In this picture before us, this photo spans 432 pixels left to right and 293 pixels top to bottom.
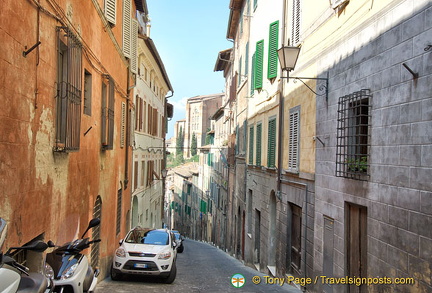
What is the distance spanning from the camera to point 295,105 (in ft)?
38.0

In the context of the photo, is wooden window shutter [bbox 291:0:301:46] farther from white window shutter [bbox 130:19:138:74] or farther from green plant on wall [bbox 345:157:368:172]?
white window shutter [bbox 130:19:138:74]

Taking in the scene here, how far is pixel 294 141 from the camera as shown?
1158 cm

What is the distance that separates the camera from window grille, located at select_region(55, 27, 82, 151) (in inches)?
277

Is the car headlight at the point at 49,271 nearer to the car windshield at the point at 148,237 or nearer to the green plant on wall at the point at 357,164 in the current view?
the green plant on wall at the point at 357,164

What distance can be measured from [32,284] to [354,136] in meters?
5.42

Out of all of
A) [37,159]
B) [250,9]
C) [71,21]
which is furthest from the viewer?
[250,9]

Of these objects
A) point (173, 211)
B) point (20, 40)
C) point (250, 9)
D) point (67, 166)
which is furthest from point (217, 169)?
point (173, 211)

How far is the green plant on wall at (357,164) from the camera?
7.28 meters

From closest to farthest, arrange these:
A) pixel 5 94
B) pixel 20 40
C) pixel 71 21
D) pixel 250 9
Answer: pixel 5 94 → pixel 20 40 → pixel 71 21 → pixel 250 9

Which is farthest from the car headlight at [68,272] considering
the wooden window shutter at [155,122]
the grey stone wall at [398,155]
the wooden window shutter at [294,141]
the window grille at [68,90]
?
the wooden window shutter at [155,122]

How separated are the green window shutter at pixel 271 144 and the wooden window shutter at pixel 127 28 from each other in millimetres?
5484

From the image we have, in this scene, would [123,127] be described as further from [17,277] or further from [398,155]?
[17,277]

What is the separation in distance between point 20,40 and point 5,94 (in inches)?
30.6

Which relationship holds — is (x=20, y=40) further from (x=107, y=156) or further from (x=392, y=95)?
(x=107, y=156)
